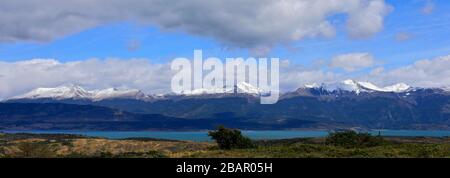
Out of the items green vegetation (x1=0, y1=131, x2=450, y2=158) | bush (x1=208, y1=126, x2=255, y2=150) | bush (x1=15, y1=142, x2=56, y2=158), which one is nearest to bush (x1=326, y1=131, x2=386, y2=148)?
green vegetation (x1=0, y1=131, x2=450, y2=158)

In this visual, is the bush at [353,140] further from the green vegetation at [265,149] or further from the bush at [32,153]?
the bush at [32,153]

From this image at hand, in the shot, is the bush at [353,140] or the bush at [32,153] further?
the bush at [353,140]

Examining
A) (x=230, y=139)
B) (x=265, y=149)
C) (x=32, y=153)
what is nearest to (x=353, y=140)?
(x=230, y=139)

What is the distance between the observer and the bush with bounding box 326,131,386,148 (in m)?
80.4

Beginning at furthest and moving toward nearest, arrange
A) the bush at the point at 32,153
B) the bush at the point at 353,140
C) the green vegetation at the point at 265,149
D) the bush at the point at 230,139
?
→ the bush at the point at 230,139 → the bush at the point at 353,140 → the bush at the point at 32,153 → the green vegetation at the point at 265,149

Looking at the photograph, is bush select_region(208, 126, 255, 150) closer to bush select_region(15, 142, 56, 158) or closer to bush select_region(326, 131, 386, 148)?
bush select_region(326, 131, 386, 148)

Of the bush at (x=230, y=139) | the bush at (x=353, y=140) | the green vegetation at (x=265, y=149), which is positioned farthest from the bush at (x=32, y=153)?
the bush at (x=353, y=140)

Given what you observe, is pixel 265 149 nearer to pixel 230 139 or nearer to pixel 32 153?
pixel 230 139

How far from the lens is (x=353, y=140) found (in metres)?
81.5

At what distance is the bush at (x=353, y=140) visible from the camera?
8038cm
